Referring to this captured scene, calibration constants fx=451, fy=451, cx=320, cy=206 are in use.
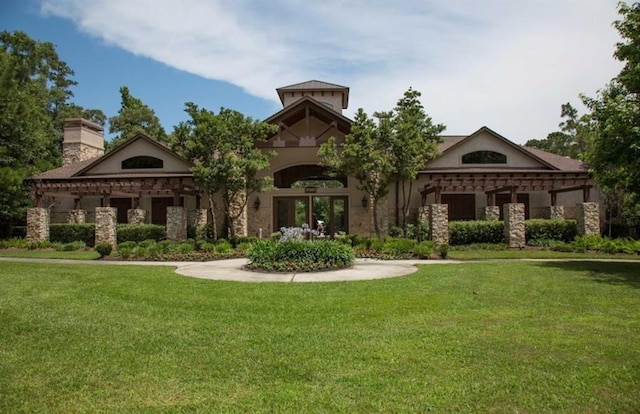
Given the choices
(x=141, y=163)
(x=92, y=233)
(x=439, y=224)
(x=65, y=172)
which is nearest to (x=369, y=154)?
(x=439, y=224)

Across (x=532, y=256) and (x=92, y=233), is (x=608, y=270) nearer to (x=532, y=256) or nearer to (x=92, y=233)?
(x=532, y=256)

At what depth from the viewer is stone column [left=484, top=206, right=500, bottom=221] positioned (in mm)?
23031

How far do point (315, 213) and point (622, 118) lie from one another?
1551 cm

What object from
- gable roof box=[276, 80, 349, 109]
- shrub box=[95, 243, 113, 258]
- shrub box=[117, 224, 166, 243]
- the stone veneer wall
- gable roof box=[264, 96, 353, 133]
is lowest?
shrub box=[95, 243, 113, 258]

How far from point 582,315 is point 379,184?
13904mm

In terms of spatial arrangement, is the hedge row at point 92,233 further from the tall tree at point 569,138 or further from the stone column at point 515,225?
the tall tree at point 569,138

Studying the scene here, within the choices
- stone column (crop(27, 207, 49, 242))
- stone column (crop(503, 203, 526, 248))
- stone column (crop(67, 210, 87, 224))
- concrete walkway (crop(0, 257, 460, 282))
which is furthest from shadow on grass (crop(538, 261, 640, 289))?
stone column (crop(27, 207, 49, 242))

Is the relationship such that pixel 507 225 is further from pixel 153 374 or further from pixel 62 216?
pixel 62 216

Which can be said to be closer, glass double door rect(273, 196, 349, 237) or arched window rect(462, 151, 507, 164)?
glass double door rect(273, 196, 349, 237)

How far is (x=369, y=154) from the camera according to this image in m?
19.6

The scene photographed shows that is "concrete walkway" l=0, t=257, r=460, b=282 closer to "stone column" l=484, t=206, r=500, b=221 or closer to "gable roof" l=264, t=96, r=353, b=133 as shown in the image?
"stone column" l=484, t=206, r=500, b=221

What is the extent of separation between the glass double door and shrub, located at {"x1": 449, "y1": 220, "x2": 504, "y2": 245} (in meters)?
5.70

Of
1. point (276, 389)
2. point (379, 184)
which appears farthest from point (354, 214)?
point (276, 389)

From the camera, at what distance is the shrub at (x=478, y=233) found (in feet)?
69.8
